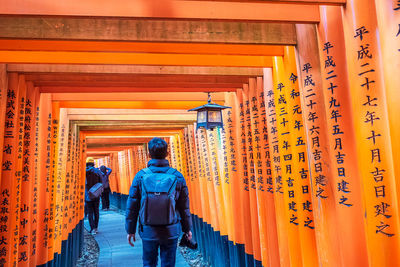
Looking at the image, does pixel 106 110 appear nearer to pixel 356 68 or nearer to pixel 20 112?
pixel 20 112

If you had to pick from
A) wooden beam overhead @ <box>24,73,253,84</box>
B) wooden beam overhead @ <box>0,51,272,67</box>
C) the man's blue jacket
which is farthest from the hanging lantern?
the man's blue jacket

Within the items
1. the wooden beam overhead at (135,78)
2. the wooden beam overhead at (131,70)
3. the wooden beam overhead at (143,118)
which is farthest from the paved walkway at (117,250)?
the wooden beam overhead at (131,70)

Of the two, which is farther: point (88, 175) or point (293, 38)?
point (88, 175)

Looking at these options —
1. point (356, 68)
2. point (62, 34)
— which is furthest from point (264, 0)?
point (62, 34)

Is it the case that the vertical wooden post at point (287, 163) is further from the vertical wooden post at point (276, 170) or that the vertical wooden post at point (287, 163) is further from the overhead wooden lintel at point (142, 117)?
the overhead wooden lintel at point (142, 117)

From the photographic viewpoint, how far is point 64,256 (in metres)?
6.04

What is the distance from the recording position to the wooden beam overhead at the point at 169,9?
8.48 feet

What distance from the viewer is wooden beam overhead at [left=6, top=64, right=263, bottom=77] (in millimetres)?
3912

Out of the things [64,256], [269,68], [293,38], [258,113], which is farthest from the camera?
[64,256]

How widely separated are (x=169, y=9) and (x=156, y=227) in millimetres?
2353

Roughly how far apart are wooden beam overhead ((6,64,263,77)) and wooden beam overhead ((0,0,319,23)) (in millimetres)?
1416

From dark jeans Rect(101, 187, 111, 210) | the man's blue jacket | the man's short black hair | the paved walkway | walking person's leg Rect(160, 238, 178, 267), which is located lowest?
the paved walkway

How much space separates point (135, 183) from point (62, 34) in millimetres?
1789

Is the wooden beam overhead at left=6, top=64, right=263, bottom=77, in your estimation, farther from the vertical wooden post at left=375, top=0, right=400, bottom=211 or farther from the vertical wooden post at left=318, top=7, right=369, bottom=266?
the vertical wooden post at left=375, top=0, right=400, bottom=211
